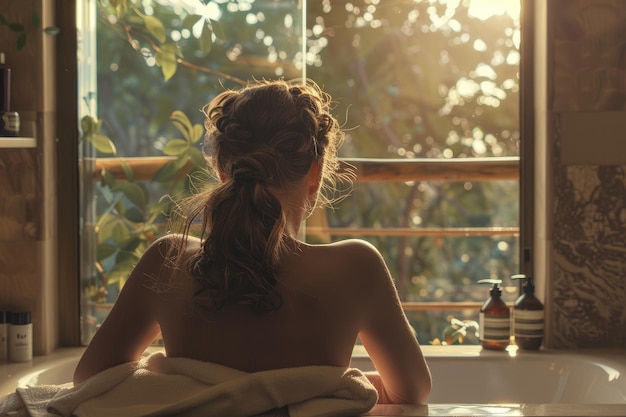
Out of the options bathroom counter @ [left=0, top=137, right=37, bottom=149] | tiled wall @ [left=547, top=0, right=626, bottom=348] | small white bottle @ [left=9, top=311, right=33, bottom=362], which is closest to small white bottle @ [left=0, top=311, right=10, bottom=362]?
small white bottle @ [left=9, top=311, right=33, bottom=362]

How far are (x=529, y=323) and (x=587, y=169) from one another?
0.44m

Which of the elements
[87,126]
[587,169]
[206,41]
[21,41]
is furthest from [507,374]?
[21,41]

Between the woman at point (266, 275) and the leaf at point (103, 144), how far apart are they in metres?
1.01

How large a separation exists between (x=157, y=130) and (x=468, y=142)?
3.38 ft

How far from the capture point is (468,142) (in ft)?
9.55

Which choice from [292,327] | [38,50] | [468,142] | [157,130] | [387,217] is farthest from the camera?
[387,217]

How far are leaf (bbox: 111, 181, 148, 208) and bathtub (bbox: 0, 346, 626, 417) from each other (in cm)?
44

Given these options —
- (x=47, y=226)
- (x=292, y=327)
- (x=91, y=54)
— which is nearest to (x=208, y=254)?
(x=292, y=327)

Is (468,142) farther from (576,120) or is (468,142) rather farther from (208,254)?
(208,254)

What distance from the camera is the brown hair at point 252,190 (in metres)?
1.44

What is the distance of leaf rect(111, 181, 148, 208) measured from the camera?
2504mm

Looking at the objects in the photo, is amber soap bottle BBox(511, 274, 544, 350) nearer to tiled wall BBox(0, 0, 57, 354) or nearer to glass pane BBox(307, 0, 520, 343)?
glass pane BBox(307, 0, 520, 343)

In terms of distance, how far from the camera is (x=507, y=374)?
2.31m

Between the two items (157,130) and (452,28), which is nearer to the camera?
(157,130)
